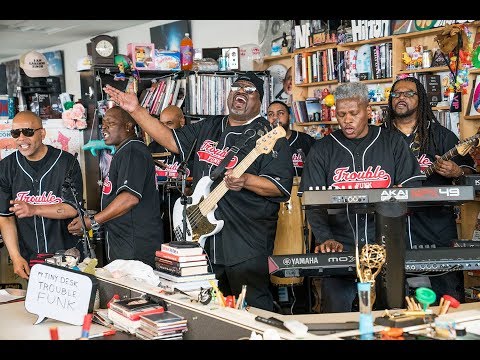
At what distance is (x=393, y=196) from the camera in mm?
3158

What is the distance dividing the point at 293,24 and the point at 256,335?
20.3ft

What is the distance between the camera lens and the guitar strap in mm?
4289

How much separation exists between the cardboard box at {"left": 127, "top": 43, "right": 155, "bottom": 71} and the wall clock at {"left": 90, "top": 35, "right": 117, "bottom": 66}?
0.32 metres

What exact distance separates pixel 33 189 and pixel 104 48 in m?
3.02

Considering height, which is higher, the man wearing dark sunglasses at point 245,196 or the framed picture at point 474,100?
the framed picture at point 474,100

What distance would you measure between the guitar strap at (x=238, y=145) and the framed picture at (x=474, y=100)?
2300mm

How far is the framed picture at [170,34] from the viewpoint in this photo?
10391mm

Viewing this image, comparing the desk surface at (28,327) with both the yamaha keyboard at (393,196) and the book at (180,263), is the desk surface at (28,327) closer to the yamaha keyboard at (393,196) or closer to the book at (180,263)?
the book at (180,263)

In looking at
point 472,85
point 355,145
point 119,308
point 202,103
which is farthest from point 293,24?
point 119,308

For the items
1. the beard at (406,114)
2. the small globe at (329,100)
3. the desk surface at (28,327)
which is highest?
the small globe at (329,100)

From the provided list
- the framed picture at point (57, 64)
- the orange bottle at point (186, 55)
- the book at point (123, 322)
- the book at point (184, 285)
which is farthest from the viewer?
the framed picture at point (57, 64)

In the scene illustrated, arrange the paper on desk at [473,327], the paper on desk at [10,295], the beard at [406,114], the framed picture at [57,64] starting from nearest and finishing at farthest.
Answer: the paper on desk at [473,327] < the paper on desk at [10,295] < the beard at [406,114] < the framed picture at [57,64]

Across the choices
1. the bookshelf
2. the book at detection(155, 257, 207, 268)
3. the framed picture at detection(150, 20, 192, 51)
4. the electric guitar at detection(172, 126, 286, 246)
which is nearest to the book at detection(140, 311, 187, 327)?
the book at detection(155, 257, 207, 268)

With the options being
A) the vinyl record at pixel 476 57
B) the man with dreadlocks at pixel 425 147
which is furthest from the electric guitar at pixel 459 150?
the vinyl record at pixel 476 57
